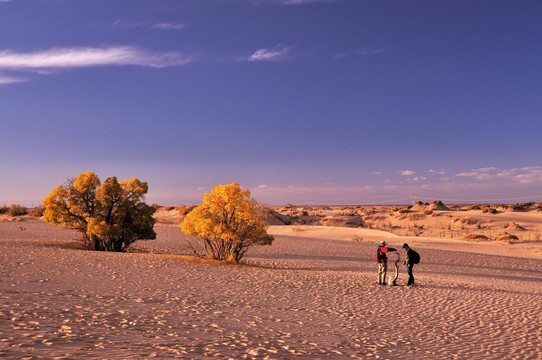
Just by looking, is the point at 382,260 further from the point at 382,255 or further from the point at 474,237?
the point at 474,237

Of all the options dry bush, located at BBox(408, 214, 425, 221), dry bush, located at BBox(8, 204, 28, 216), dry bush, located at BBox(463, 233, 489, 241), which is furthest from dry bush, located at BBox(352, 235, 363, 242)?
dry bush, located at BBox(8, 204, 28, 216)

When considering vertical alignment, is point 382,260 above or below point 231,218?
below

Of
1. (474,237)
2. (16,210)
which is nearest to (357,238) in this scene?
(474,237)

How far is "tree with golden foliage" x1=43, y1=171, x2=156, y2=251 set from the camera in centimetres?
2392

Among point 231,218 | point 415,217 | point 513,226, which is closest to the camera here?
point 231,218

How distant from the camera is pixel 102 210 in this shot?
2488cm

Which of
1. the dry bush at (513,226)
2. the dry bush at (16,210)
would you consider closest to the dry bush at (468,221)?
the dry bush at (513,226)

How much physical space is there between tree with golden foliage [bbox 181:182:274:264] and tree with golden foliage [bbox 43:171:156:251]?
5.44 m

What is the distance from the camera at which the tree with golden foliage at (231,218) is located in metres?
20.1

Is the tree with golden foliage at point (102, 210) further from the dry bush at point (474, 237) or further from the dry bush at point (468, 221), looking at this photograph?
the dry bush at point (468, 221)

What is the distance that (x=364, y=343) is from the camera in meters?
8.24

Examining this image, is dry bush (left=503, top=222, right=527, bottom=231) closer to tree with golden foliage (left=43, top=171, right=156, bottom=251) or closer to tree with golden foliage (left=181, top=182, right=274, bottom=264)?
tree with golden foliage (left=181, top=182, right=274, bottom=264)

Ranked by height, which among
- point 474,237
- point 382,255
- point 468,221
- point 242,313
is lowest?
point 474,237

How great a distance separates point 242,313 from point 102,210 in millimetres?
17519
